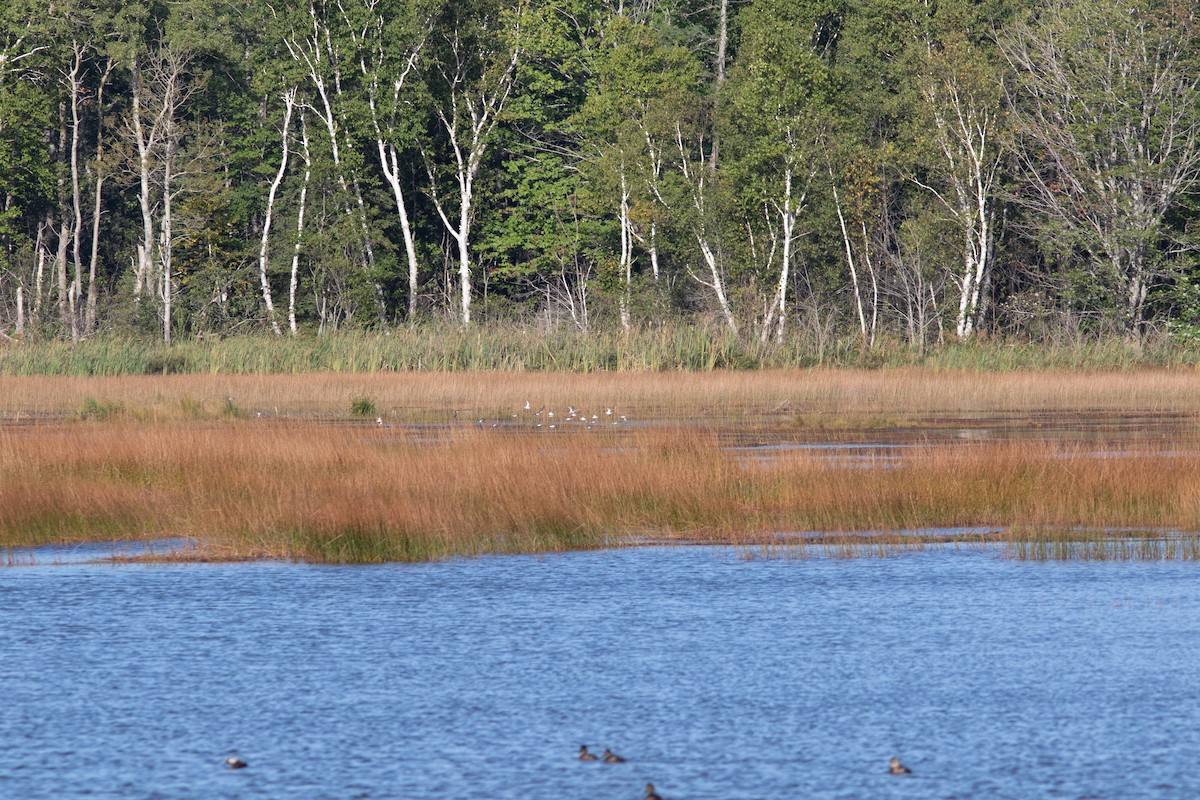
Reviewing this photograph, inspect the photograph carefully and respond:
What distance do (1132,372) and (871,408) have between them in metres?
10.6

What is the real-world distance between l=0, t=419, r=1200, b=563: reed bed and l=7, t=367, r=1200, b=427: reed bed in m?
8.77

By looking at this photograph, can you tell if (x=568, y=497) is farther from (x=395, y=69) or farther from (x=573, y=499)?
(x=395, y=69)

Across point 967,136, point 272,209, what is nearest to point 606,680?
point 967,136

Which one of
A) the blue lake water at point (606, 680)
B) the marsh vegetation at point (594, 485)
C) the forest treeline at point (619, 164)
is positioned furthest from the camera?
the forest treeline at point (619, 164)

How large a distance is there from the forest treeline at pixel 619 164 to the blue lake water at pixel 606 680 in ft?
99.7

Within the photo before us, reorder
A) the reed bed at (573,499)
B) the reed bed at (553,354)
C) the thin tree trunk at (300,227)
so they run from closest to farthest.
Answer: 1. the reed bed at (573,499)
2. the reed bed at (553,354)
3. the thin tree trunk at (300,227)

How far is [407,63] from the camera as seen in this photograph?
48438 mm

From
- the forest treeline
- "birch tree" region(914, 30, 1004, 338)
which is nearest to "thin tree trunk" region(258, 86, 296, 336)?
the forest treeline

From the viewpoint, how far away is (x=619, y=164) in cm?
4688

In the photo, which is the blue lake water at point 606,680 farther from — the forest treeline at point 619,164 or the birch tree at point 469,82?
the birch tree at point 469,82

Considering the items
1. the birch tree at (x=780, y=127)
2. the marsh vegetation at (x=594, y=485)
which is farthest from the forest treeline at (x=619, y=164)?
the marsh vegetation at (x=594, y=485)

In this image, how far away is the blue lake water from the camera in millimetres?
6918

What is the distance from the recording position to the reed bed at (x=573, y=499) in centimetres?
1322

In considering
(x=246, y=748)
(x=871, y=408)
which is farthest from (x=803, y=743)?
(x=871, y=408)
